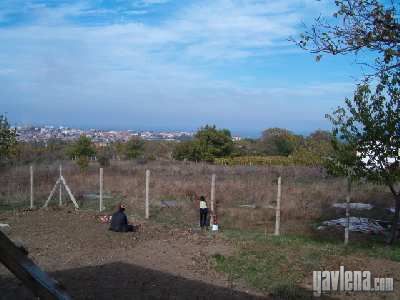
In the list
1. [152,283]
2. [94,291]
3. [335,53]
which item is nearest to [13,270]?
[335,53]

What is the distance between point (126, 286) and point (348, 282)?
12.3 ft

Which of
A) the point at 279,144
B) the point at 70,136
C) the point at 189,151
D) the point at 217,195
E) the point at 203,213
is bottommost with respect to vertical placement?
the point at 217,195

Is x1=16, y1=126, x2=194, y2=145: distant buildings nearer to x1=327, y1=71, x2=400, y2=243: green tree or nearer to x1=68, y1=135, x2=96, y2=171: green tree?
x1=68, y1=135, x2=96, y2=171: green tree

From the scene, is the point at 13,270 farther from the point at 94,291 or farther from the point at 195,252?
the point at 195,252

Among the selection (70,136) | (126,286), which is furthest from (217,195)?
(70,136)

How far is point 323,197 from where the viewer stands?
19.6 metres

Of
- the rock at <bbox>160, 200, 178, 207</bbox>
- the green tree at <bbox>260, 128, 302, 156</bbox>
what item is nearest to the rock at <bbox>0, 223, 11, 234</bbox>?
the rock at <bbox>160, 200, 178, 207</bbox>

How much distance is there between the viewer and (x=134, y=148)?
5534 centimetres

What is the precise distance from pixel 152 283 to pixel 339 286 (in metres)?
3.10

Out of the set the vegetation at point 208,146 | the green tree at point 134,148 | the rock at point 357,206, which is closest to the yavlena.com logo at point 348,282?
the rock at point 357,206

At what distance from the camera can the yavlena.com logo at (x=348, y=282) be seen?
322 inches

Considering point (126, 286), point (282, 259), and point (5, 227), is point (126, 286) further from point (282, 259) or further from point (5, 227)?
point (5, 227)

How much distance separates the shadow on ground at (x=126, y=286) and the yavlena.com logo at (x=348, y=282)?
1.31 metres

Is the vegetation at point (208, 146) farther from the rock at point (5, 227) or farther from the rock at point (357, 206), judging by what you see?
the rock at point (5, 227)
